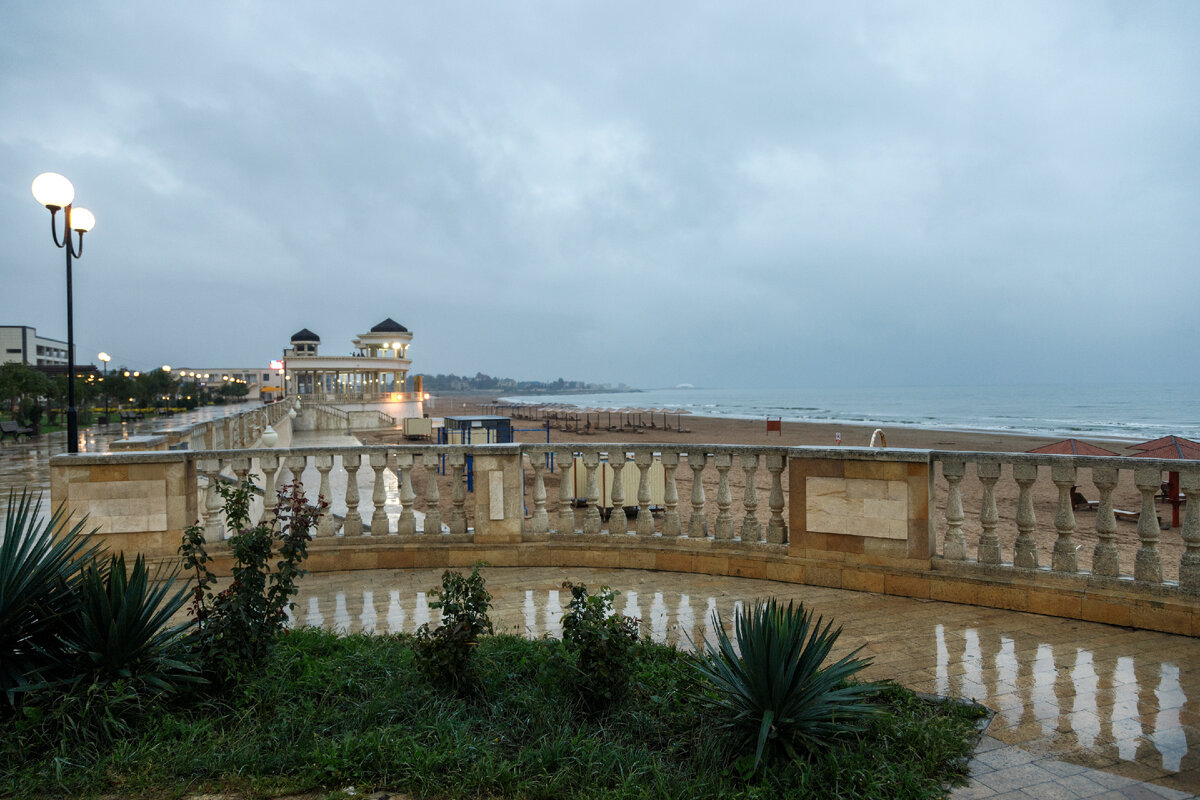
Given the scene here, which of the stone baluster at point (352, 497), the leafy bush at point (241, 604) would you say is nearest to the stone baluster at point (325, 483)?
the stone baluster at point (352, 497)

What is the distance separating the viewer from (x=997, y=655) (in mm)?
4406

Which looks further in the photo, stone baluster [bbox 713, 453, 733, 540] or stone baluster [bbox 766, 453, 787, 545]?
stone baluster [bbox 713, 453, 733, 540]

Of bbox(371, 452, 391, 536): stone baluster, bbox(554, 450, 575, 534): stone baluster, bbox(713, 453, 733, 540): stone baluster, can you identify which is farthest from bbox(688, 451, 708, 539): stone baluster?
bbox(371, 452, 391, 536): stone baluster

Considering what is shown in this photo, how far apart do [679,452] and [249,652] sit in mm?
4100

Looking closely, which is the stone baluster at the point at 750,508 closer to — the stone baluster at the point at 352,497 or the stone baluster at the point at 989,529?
the stone baluster at the point at 989,529

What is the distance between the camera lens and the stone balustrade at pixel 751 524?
5.05m

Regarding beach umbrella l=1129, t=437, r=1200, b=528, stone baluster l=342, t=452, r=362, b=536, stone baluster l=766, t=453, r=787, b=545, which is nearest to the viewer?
stone baluster l=766, t=453, r=787, b=545

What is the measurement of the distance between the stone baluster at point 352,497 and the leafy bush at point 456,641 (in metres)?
3.31

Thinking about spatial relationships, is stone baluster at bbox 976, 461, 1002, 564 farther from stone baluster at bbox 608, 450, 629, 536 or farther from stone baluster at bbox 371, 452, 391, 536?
Answer: stone baluster at bbox 371, 452, 391, 536

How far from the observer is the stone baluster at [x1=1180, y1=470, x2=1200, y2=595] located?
15.2ft

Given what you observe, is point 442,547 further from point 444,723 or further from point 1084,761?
point 1084,761

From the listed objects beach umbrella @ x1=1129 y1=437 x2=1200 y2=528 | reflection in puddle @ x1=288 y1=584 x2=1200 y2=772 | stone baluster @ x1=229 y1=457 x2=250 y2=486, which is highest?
stone baluster @ x1=229 y1=457 x2=250 y2=486

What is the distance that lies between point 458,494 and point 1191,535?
5.89m

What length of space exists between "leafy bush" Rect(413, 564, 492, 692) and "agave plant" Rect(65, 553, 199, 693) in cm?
115
